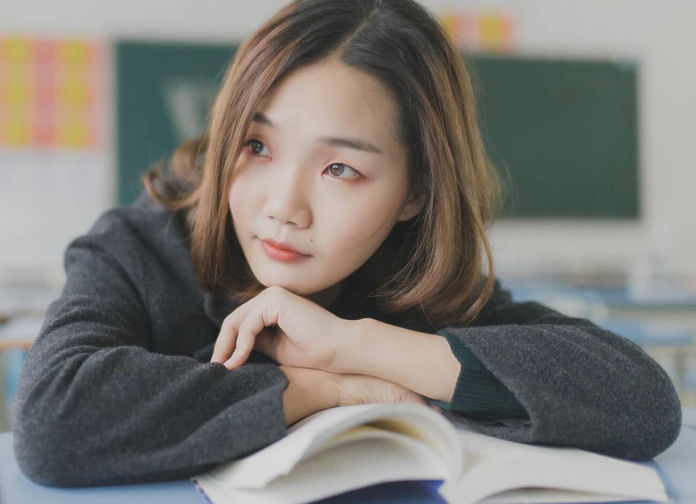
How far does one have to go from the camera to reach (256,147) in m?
0.97

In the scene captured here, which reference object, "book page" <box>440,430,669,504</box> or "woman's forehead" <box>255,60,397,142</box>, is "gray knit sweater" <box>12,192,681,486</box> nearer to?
"book page" <box>440,430,669,504</box>

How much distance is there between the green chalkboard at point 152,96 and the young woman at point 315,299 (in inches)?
126

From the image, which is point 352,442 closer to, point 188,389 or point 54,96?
point 188,389

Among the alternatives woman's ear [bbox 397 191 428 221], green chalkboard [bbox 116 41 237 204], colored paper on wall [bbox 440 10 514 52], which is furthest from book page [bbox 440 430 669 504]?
colored paper on wall [bbox 440 10 514 52]

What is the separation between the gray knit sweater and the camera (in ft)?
2.21

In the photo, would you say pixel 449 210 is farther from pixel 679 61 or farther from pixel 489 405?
pixel 679 61

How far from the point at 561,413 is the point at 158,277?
1.86 feet

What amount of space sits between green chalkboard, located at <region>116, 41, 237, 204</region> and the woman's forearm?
3.57m

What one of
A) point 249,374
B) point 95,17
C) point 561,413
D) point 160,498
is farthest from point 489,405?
point 95,17

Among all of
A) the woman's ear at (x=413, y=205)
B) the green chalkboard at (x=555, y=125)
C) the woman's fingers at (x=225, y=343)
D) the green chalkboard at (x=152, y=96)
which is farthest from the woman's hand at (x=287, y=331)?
the green chalkboard at (x=555, y=125)

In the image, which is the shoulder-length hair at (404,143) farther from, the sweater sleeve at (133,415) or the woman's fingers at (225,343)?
the sweater sleeve at (133,415)

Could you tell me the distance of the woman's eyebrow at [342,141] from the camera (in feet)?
2.96

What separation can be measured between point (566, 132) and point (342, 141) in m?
4.10

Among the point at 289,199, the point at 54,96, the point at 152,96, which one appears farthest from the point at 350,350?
the point at 54,96
